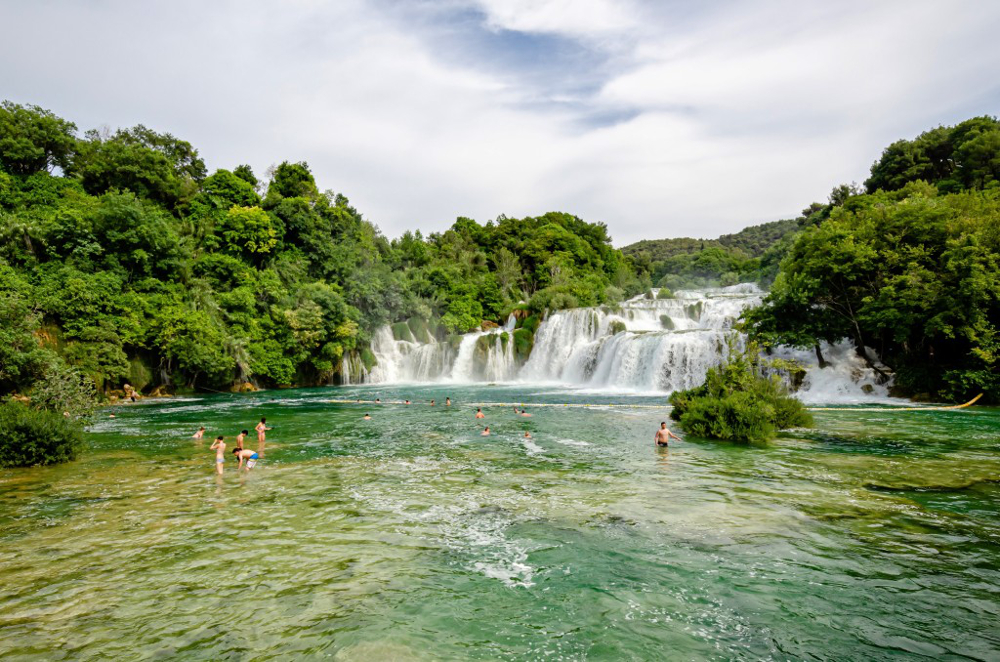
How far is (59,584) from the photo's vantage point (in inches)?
212

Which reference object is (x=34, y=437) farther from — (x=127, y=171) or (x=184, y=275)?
(x=127, y=171)

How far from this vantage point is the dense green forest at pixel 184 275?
23.6 metres

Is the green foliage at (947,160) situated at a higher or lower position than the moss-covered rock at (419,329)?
higher

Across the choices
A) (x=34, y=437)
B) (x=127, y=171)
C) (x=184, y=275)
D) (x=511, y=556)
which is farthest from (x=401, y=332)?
(x=511, y=556)

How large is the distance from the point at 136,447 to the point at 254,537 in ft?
30.3

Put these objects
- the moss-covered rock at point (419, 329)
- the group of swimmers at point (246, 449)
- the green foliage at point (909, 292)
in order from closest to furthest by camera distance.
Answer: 1. the group of swimmers at point (246, 449)
2. the green foliage at point (909, 292)
3. the moss-covered rock at point (419, 329)

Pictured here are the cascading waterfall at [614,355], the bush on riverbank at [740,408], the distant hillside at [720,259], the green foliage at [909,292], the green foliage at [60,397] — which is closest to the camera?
the green foliage at [60,397]

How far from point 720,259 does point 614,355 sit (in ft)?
219

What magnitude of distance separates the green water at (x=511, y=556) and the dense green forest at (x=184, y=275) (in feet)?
29.1

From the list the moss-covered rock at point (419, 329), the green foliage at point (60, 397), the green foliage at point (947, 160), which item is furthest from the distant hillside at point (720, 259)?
the green foliage at point (60, 397)

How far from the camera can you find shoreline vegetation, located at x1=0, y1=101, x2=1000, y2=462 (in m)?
19.8

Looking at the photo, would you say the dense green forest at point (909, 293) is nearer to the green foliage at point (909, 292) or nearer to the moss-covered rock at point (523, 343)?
the green foliage at point (909, 292)

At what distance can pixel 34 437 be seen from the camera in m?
11.1

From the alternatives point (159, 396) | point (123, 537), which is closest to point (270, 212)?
point (159, 396)
